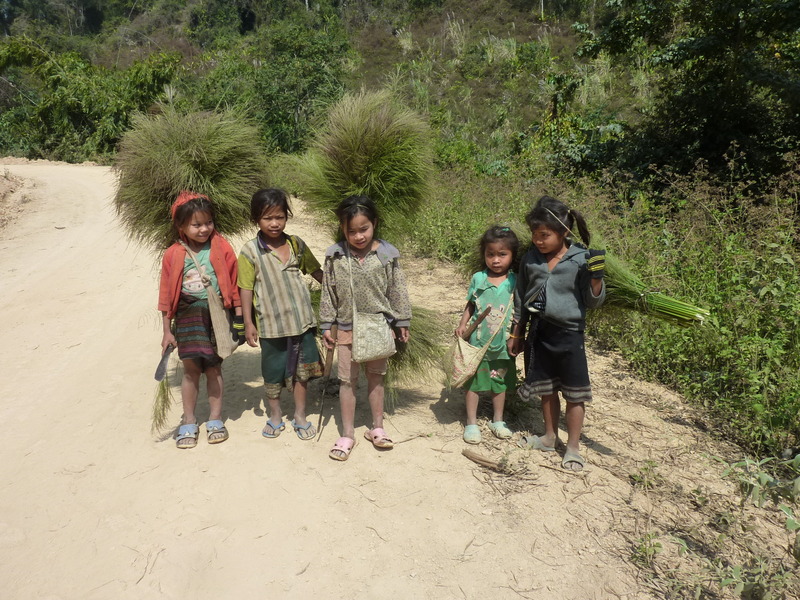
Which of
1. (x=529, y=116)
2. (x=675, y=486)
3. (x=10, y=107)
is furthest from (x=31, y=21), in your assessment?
(x=675, y=486)

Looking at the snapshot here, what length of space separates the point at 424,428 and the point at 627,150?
5878mm

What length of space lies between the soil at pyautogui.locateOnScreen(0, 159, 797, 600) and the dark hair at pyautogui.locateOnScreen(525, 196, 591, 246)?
3.89ft

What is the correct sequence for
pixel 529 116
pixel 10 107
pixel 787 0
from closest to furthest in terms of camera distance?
1. pixel 787 0
2. pixel 529 116
3. pixel 10 107

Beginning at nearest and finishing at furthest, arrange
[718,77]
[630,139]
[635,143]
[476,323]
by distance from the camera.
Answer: [476,323]
[718,77]
[635,143]
[630,139]

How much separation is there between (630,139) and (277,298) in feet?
21.0

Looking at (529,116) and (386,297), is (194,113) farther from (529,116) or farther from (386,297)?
(529,116)

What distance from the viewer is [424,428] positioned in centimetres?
334

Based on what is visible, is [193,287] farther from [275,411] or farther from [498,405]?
[498,405]

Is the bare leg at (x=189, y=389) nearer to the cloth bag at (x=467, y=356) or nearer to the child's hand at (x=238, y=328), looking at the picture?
the child's hand at (x=238, y=328)

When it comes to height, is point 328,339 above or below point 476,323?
below

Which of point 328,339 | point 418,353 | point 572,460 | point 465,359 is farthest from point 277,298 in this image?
point 572,460

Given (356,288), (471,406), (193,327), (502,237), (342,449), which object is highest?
(502,237)

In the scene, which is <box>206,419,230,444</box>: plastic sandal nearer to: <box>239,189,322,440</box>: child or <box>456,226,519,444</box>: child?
<box>239,189,322,440</box>: child

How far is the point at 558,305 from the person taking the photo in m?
2.73
